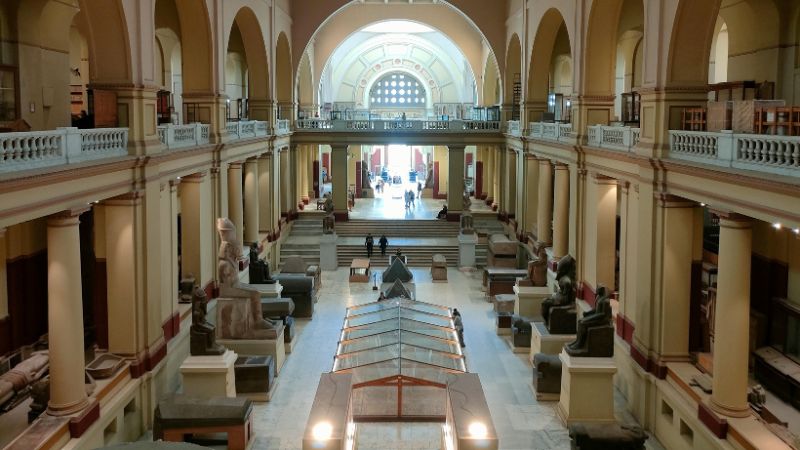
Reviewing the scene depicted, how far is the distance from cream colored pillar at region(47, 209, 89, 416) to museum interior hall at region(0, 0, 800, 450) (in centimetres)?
3

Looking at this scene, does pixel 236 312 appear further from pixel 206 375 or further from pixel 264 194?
pixel 264 194

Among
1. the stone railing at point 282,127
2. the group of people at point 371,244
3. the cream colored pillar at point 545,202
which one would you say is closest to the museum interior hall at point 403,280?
the cream colored pillar at point 545,202

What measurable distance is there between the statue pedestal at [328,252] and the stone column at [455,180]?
20.4 feet

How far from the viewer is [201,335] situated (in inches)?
537

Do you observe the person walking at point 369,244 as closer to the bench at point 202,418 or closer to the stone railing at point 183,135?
the stone railing at point 183,135

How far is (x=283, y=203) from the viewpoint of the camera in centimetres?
3114

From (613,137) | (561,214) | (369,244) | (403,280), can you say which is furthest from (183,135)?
(369,244)

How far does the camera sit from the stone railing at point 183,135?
601 inches

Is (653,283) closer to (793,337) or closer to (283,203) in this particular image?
(793,337)

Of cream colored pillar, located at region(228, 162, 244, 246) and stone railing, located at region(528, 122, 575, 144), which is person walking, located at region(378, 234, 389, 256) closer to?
stone railing, located at region(528, 122, 575, 144)

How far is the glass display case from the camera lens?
11.7 m

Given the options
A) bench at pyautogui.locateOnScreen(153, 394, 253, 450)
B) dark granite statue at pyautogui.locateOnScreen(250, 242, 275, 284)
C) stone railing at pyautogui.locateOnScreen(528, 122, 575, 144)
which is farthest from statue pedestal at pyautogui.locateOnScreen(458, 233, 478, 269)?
bench at pyautogui.locateOnScreen(153, 394, 253, 450)

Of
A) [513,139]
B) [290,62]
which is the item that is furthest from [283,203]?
[513,139]

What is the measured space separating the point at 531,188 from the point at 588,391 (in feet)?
45.7
